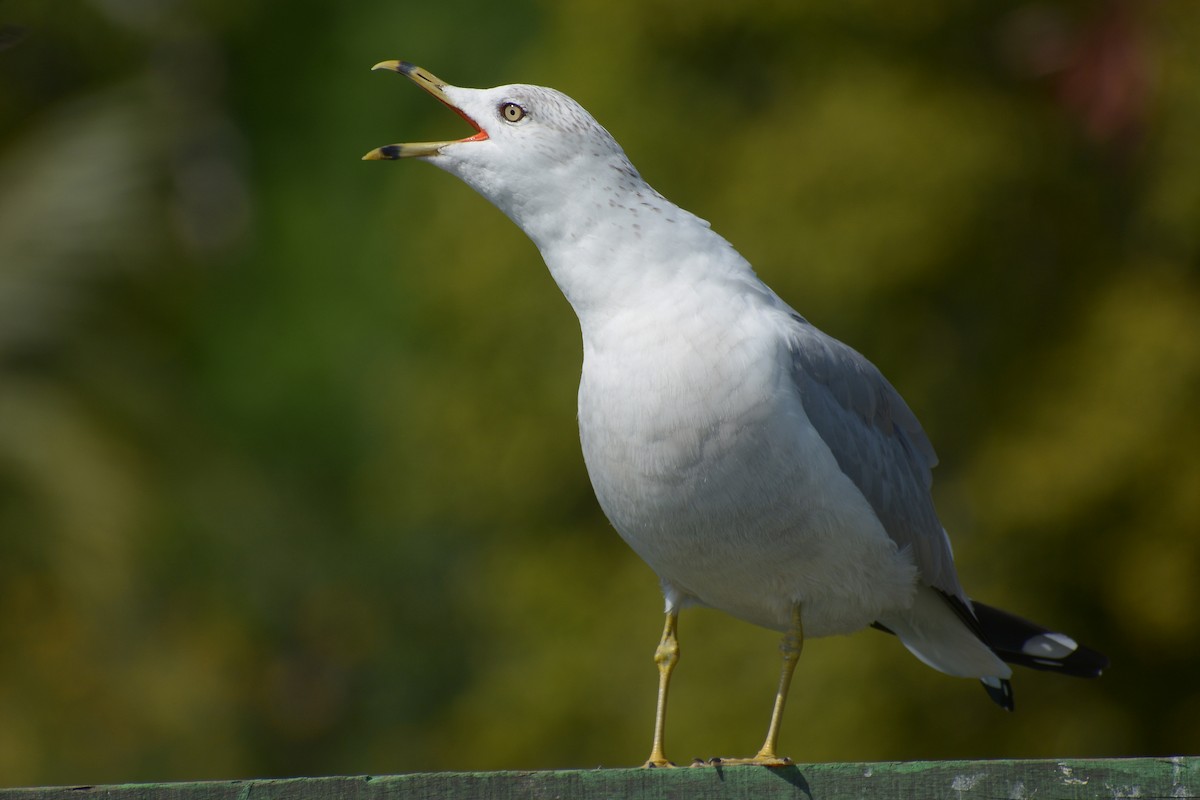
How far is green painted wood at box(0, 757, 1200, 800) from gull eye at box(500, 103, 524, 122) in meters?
1.36

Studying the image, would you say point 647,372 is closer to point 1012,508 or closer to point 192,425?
point 1012,508

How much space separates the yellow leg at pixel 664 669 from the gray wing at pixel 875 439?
1.62 feet

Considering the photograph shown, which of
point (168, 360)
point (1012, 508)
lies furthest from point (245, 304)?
point (1012, 508)

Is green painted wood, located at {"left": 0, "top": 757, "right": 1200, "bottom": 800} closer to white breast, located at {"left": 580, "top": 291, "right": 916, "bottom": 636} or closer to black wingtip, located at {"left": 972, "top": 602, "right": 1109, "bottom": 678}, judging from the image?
white breast, located at {"left": 580, "top": 291, "right": 916, "bottom": 636}

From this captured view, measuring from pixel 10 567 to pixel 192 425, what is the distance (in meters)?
1.81

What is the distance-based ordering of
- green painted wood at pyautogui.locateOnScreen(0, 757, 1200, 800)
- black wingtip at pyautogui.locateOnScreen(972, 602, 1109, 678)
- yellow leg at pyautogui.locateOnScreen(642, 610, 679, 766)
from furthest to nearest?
1. black wingtip at pyautogui.locateOnScreen(972, 602, 1109, 678)
2. yellow leg at pyautogui.locateOnScreen(642, 610, 679, 766)
3. green painted wood at pyautogui.locateOnScreen(0, 757, 1200, 800)

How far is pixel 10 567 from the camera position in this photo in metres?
9.70

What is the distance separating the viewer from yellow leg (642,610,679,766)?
299 cm

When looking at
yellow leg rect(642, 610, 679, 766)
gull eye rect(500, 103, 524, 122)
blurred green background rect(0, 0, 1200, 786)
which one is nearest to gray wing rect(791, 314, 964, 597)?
yellow leg rect(642, 610, 679, 766)

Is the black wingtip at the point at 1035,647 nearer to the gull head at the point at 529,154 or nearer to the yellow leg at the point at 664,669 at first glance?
the yellow leg at the point at 664,669

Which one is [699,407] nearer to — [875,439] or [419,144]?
[875,439]

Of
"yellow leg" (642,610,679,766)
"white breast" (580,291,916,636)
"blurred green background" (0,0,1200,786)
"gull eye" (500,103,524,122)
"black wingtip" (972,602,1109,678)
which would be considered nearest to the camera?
"white breast" (580,291,916,636)

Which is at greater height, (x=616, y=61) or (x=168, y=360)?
(x=616, y=61)

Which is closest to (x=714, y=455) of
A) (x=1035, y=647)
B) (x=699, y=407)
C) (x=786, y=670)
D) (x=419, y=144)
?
(x=699, y=407)
